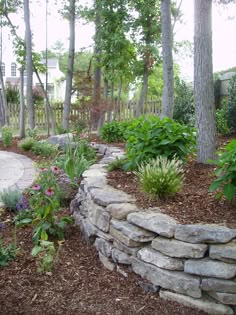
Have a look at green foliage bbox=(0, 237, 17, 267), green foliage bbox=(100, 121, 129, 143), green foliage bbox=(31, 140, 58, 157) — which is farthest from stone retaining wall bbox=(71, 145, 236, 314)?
green foliage bbox=(31, 140, 58, 157)

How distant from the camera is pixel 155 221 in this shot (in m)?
2.31

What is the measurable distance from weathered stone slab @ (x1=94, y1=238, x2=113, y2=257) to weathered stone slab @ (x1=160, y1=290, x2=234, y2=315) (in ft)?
1.99

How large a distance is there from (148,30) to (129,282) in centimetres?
711

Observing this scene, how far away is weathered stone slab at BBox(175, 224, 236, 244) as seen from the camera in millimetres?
2094

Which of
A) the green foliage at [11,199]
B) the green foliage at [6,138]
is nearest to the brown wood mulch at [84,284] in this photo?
the green foliage at [11,199]

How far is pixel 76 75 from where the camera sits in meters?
12.3

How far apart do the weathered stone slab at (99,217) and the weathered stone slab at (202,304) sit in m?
0.72

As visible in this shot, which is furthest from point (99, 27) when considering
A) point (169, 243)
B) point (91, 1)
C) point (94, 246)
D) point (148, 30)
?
point (169, 243)

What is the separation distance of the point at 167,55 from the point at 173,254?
363 centimetres

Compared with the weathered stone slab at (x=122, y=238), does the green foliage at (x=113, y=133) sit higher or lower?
higher

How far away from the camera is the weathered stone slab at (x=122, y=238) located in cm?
239

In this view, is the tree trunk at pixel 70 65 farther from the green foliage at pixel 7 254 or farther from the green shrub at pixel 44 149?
the green foliage at pixel 7 254

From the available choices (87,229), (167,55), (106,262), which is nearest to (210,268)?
(106,262)

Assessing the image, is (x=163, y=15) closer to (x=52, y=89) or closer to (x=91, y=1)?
(x=91, y=1)
